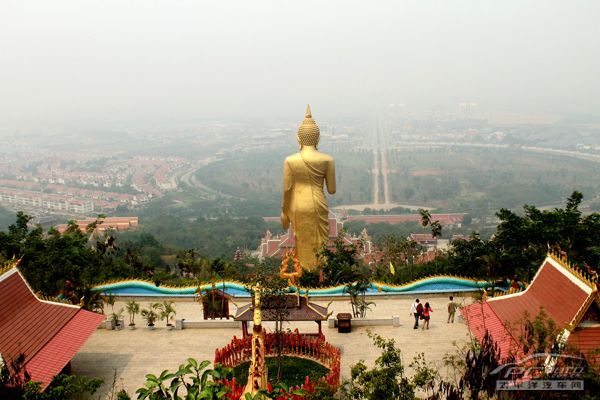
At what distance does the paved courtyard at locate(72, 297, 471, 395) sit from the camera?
1300 cm

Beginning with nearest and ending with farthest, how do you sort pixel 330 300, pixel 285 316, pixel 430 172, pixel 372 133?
1. pixel 285 316
2. pixel 330 300
3. pixel 430 172
4. pixel 372 133

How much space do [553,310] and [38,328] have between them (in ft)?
31.4

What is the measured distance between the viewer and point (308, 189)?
2052 cm

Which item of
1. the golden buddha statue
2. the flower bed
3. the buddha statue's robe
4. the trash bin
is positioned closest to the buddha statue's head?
the golden buddha statue

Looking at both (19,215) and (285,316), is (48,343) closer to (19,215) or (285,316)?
(285,316)

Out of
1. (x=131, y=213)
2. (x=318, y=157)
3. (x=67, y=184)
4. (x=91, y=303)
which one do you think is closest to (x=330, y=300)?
(x=318, y=157)

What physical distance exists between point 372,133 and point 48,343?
17358 centimetres

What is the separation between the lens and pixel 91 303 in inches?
597

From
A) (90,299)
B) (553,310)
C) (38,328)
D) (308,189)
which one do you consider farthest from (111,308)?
(553,310)

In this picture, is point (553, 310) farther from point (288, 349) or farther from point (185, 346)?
point (185, 346)

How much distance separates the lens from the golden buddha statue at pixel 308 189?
66.5 feet

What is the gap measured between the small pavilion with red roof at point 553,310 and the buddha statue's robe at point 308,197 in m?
8.23

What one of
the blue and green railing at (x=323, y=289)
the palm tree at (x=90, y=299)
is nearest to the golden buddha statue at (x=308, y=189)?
the blue and green railing at (x=323, y=289)

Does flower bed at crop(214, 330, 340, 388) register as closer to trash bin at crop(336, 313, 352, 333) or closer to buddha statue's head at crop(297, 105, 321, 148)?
trash bin at crop(336, 313, 352, 333)
